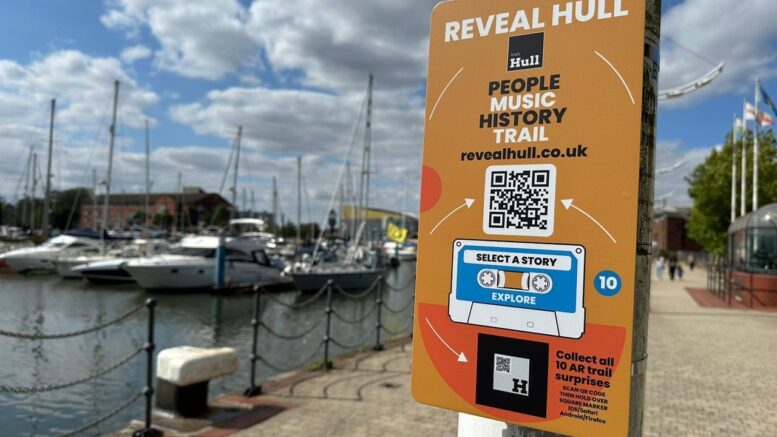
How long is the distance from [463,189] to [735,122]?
3520 centimetres

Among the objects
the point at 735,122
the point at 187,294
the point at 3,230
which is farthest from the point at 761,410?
the point at 3,230

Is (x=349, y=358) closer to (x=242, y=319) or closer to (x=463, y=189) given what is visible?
(x=463, y=189)

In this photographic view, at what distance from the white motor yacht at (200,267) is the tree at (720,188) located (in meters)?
29.0

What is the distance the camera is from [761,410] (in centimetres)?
679

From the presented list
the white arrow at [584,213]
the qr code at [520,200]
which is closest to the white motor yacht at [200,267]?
the qr code at [520,200]

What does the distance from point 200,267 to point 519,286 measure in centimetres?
2963

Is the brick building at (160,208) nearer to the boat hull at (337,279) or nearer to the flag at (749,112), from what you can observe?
the boat hull at (337,279)

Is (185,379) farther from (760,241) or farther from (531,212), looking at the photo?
(760,241)

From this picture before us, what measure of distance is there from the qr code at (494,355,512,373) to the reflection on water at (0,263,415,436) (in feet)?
23.9

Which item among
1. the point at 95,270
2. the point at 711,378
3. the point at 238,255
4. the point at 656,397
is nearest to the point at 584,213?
the point at 656,397

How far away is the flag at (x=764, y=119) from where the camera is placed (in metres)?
24.8

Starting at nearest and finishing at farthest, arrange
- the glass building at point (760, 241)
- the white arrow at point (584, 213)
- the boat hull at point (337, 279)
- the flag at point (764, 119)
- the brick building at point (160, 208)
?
the white arrow at point (584, 213) < the glass building at point (760, 241) < the flag at point (764, 119) < the boat hull at point (337, 279) < the brick building at point (160, 208)

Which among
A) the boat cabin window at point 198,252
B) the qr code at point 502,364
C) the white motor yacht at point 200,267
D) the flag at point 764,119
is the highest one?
the flag at point 764,119

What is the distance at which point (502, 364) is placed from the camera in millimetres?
2133
